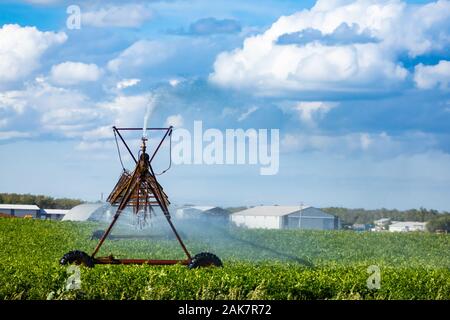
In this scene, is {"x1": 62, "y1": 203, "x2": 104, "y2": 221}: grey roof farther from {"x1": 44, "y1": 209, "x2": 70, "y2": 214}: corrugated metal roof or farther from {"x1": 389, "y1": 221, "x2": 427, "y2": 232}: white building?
{"x1": 44, "y1": 209, "x2": 70, "y2": 214}: corrugated metal roof

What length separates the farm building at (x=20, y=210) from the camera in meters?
96.6

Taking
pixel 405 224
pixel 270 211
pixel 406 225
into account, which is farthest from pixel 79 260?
pixel 405 224

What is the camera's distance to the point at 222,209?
55.2 meters

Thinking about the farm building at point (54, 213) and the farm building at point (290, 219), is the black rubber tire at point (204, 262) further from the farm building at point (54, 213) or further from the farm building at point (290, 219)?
the farm building at point (54, 213)

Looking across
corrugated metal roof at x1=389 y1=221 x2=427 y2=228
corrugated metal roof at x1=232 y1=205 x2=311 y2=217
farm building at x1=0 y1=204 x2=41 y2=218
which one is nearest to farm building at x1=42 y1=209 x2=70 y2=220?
farm building at x1=0 y1=204 x2=41 y2=218

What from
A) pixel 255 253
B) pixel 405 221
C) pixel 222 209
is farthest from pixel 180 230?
pixel 405 221

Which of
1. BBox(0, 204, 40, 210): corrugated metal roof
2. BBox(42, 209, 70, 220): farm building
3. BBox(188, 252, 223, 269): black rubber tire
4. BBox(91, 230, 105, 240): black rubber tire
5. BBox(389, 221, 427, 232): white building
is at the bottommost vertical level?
→ BBox(188, 252, 223, 269): black rubber tire

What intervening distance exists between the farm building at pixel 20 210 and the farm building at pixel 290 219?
38587mm

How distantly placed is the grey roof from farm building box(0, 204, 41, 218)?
2127 centimetres

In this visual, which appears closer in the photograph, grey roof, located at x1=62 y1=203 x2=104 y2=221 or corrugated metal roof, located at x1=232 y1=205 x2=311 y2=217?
corrugated metal roof, located at x1=232 y1=205 x2=311 y2=217

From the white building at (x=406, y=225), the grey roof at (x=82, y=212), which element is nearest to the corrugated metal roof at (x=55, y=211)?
the grey roof at (x=82, y=212)

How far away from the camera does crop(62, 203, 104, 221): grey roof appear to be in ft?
234
